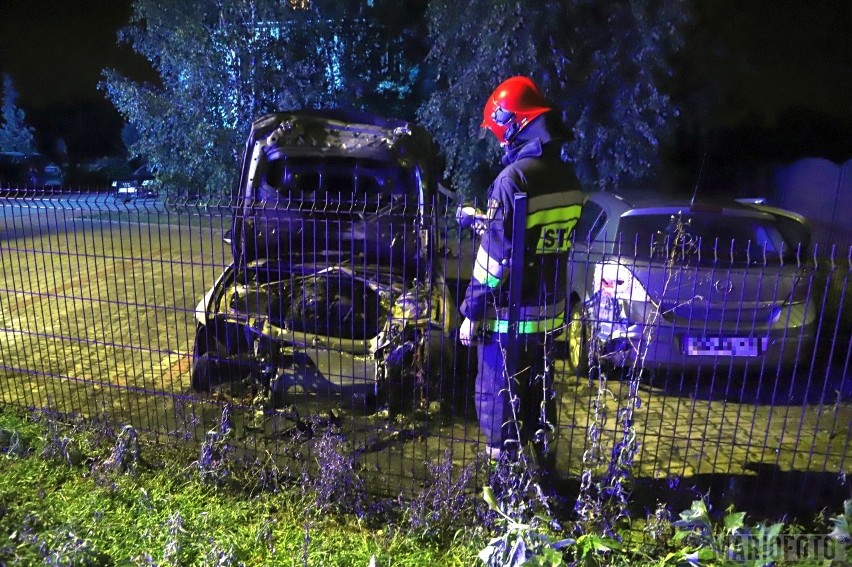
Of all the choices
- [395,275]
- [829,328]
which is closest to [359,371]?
[395,275]

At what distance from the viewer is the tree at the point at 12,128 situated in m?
25.9

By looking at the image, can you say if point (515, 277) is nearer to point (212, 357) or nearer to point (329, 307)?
point (329, 307)

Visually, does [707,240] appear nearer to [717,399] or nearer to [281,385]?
[717,399]

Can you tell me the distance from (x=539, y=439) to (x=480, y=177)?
25.9 feet

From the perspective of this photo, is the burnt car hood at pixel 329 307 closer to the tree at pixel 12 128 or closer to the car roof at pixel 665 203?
the car roof at pixel 665 203

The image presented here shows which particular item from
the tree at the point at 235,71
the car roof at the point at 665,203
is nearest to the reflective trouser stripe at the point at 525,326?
the car roof at the point at 665,203

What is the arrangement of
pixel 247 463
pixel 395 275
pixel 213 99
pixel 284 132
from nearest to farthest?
pixel 247 463, pixel 395 275, pixel 284 132, pixel 213 99

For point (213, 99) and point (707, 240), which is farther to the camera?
point (213, 99)

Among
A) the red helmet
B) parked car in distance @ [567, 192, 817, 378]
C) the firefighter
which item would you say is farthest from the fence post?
parked car in distance @ [567, 192, 817, 378]

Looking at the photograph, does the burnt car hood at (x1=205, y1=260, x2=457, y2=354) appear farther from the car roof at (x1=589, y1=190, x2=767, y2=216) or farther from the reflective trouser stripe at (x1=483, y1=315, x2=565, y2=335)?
the car roof at (x1=589, y1=190, x2=767, y2=216)

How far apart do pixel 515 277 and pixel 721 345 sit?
1745mm

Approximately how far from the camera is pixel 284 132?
16.3 feet

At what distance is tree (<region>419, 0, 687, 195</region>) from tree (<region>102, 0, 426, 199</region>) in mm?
2674

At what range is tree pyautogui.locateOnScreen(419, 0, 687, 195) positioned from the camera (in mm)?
8547
